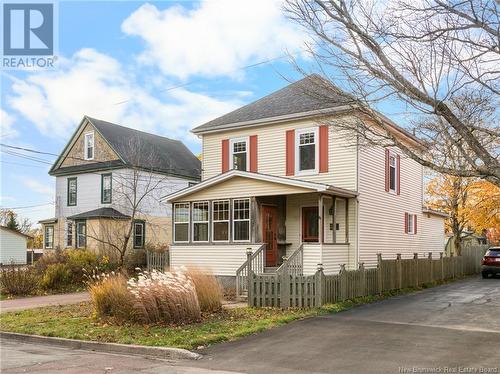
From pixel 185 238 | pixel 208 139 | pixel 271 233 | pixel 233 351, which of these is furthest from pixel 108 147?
pixel 233 351

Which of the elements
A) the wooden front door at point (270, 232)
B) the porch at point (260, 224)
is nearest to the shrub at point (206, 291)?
the porch at point (260, 224)

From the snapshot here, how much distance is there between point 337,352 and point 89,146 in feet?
93.7

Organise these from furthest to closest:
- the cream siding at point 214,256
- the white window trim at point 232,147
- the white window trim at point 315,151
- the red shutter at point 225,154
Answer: the red shutter at point 225,154
the white window trim at point 232,147
the white window trim at point 315,151
the cream siding at point 214,256

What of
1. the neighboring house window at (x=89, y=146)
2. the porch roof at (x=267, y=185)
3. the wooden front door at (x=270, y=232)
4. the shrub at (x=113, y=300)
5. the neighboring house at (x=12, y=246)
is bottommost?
the neighboring house at (x=12, y=246)

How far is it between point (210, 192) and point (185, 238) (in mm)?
2394

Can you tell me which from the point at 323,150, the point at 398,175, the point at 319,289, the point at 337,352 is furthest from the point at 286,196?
the point at 337,352

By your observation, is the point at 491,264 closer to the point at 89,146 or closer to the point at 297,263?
the point at 297,263

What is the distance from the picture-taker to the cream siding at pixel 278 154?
19797 mm

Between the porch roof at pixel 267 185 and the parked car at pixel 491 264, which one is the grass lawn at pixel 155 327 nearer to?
the porch roof at pixel 267 185

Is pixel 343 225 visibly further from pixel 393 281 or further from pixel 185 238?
pixel 185 238

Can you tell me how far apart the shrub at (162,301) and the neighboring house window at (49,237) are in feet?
86.4

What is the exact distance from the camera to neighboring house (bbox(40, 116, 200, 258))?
32.0 metres

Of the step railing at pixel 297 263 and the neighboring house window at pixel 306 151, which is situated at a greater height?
the neighboring house window at pixel 306 151

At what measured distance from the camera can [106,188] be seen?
3303cm
